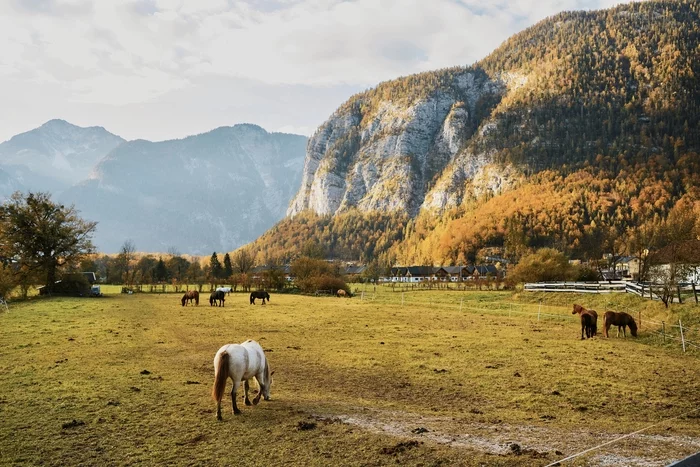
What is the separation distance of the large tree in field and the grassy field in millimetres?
39348

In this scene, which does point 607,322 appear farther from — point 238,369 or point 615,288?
point 238,369

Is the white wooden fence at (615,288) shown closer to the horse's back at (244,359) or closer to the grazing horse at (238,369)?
the grazing horse at (238,369)

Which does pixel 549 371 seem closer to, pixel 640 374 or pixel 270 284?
pixel 640 374

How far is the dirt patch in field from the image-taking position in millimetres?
8172

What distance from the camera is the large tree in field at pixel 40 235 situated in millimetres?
57562

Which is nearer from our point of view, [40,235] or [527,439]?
[527,439]

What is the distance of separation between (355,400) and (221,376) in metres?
3.88

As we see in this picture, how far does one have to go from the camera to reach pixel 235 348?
11.4 meters

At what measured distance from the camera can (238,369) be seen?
11203 mm

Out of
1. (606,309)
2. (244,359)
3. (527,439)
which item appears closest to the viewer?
(527,439)

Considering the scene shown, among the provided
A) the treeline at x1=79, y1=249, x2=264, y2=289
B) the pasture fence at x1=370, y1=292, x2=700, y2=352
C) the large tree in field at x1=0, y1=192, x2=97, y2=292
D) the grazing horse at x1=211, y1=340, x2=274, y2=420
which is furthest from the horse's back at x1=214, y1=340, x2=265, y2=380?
the treeline at x1=79, y1=249, x2=264, y2=289

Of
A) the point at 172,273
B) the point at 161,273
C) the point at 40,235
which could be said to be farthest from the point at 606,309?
the point at 172,273

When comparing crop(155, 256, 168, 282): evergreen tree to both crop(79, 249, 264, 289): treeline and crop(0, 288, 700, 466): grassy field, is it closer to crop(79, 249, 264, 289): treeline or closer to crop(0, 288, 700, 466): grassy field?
crop(79, 249, 264, 289): treeline

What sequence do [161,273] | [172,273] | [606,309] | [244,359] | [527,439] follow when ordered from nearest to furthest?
[527,439], [244,359], [606,309], [161,273], [172,273]
